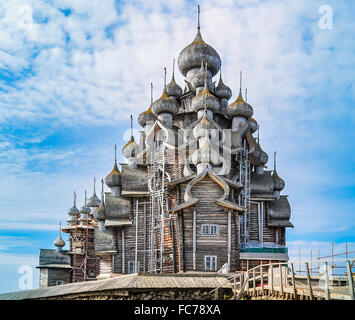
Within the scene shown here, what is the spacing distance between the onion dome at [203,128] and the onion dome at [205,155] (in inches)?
40.2

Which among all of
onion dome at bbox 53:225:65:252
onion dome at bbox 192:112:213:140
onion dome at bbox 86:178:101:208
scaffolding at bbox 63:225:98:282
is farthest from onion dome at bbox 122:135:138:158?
onion dome at bbox 53:225:65:252

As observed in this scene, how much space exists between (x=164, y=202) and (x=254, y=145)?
698cm

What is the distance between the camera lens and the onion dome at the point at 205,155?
24.0 metres

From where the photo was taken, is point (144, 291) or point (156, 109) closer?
point (144, 291)

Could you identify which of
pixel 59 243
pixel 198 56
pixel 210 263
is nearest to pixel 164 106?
pixel 198 56

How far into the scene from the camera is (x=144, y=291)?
1647 cm

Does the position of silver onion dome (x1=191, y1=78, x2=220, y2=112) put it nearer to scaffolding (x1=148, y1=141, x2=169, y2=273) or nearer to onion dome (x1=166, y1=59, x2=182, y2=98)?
scaffolding (x1=148, y1=141, x2=169, y2=273)

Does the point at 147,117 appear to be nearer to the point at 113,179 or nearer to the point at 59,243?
the point at 113,179

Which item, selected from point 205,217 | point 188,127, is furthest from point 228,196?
point 188,127

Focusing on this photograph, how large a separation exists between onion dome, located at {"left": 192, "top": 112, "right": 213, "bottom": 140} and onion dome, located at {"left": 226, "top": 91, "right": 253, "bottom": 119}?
405 cm

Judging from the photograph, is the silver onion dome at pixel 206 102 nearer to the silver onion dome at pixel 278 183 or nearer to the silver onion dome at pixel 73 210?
the silver onion dome at pixel 278 183

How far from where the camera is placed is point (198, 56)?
32094mm
